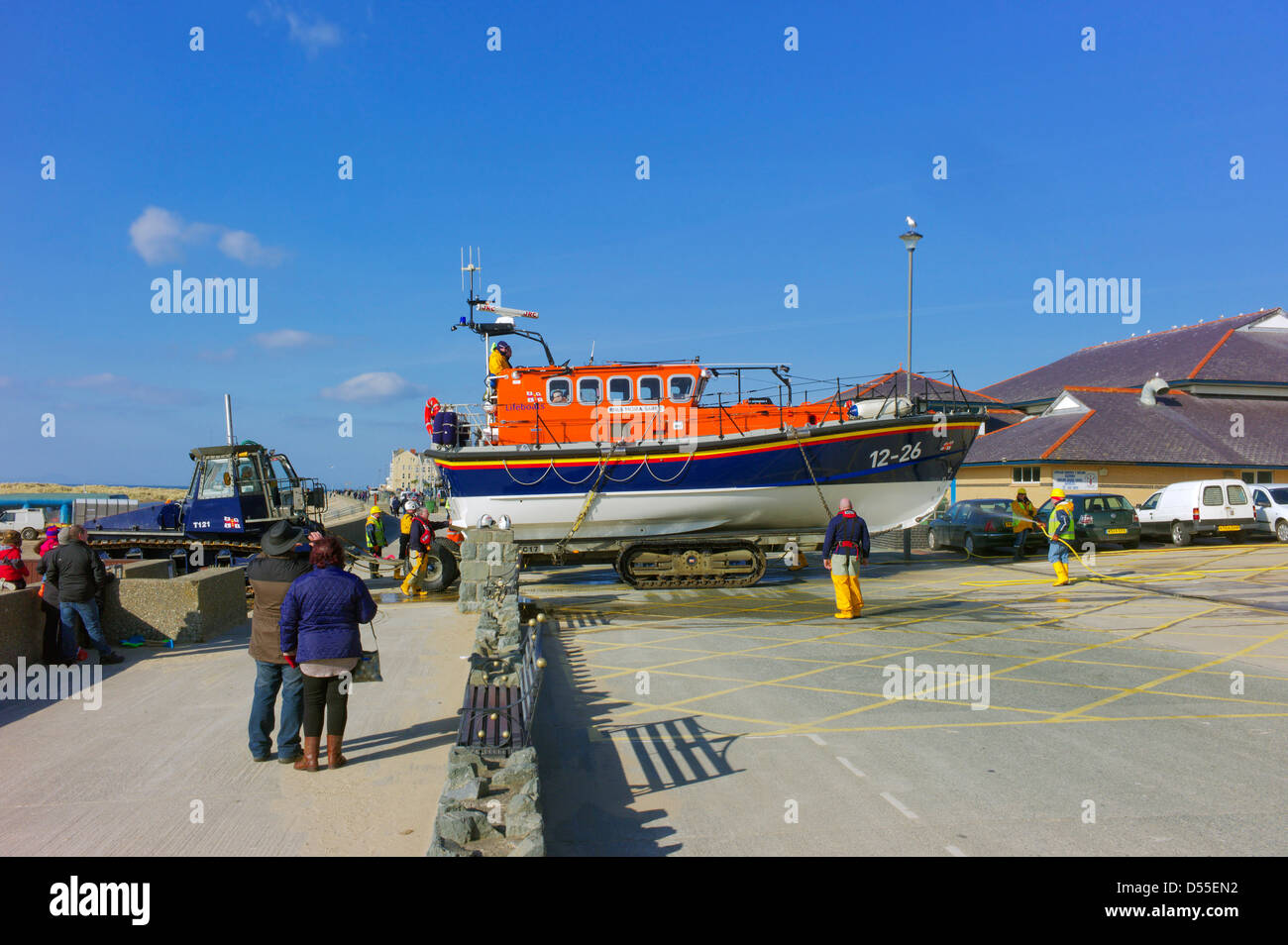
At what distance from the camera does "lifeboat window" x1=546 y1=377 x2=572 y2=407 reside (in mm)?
15906

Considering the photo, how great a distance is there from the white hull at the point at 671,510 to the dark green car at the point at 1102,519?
7.75 m

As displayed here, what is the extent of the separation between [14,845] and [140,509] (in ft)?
52.6

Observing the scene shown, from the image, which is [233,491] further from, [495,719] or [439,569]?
[495,719]

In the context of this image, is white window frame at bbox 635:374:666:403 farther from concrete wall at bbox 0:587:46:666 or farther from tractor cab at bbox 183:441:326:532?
concrete wall at bbox 0:587:46:666

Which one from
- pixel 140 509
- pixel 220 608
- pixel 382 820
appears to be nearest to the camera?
pixel 382 820

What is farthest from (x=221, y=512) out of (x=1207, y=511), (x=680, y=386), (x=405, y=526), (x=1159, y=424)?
(x=1159, y=424)

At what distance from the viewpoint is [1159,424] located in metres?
28.6

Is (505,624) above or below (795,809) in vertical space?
above

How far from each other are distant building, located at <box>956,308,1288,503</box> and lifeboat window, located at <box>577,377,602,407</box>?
53.7 feet

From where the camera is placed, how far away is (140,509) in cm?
1866

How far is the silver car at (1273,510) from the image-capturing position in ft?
72.5

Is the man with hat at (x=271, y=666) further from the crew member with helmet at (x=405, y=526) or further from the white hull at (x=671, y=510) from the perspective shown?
the white hull at (x=671, y=510)
